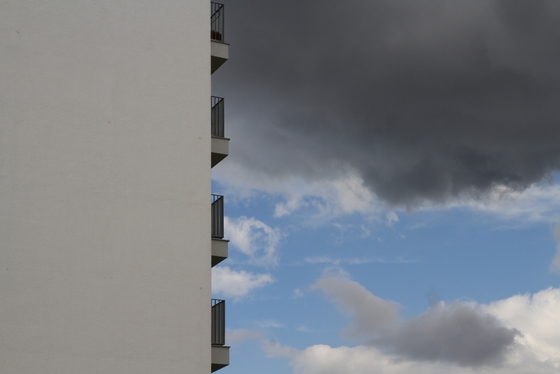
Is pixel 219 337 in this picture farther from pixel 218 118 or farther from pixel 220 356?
pixel 218 118

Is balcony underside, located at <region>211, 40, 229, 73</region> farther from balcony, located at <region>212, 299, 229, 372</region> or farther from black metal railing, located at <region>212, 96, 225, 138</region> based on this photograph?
balcony, located at <region>212, 299, 229, 372</region>

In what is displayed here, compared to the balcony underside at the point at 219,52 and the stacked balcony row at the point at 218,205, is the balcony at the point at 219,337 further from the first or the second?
the balcony underside at the point at 219,52

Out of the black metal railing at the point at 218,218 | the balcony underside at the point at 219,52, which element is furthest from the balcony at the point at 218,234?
the balcony underside at the point at 219,52

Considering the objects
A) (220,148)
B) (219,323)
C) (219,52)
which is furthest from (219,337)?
(219,52)

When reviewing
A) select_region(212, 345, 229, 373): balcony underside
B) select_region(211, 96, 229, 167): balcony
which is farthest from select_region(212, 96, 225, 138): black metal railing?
select_region(212, 345, 229, 373): balcony underside

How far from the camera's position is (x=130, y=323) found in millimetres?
17938

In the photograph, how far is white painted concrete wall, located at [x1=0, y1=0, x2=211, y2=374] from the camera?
1727cm

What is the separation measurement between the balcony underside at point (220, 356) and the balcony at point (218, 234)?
2.62 meters

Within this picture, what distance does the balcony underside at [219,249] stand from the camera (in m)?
21.7

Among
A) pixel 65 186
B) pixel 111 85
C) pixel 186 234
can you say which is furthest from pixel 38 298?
pixel 111 85

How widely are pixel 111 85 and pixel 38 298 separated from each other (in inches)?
232

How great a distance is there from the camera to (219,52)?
893 inches

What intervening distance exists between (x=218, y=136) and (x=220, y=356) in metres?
6.61

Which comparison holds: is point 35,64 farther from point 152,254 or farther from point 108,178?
point 152,254
